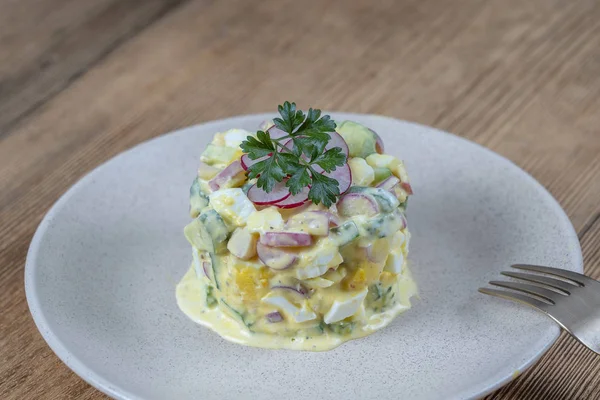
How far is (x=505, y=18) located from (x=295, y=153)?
2273 mm

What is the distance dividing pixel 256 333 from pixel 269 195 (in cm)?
43

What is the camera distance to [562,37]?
4.11 meters

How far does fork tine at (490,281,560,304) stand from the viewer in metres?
2.33

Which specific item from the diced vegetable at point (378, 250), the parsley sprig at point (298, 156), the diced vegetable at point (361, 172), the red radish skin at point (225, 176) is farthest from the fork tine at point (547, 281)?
the red radish skin at point (225, 176)

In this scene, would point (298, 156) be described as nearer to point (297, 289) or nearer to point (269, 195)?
point (269, 195)

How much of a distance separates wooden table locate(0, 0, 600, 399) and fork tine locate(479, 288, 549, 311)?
1.74 feet

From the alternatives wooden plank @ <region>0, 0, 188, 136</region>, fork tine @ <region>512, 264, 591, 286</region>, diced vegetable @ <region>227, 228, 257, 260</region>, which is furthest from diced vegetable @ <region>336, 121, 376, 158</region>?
wooden plank @ <region>0, 0, 188, 136</region>

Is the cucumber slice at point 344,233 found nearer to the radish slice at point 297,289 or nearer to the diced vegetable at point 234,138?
the radish slice at point 297,289

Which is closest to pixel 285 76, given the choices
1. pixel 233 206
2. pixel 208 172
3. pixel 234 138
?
pixel 234 138

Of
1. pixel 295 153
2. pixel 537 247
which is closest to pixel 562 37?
pixel 537 247

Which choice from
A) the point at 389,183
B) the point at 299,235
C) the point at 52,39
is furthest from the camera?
Result: the point at 52,39

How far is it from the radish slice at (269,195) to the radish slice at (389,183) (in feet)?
0.94

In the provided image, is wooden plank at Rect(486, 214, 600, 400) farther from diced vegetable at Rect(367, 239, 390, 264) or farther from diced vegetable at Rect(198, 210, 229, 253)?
diced vegetable at Rect(198, 210, 229, 253)

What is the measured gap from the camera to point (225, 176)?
8.06 feet
